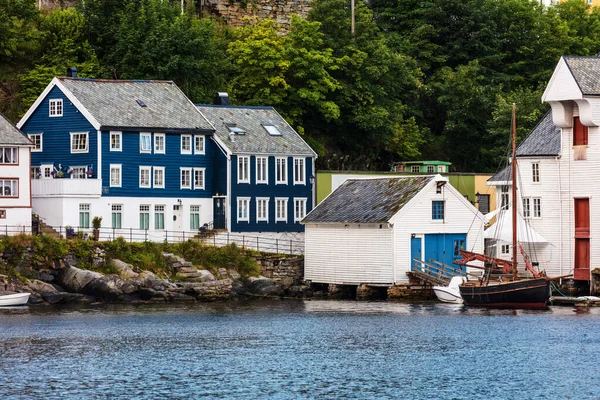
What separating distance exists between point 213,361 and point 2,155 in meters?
28.8

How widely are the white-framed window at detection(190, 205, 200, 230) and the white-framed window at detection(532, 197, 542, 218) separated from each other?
68.0 ft

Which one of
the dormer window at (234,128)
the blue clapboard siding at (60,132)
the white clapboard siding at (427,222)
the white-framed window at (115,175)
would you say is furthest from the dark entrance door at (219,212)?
the white clapboard siding at (427,222)

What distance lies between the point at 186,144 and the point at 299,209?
8.61 meters

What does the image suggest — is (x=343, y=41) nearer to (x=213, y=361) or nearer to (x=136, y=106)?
(x=136, y=106)

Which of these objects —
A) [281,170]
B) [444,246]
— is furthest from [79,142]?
[444,246]

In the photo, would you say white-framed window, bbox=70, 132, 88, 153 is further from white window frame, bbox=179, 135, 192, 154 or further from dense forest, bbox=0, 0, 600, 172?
dense forest, bbox=0, 0, 600, 172

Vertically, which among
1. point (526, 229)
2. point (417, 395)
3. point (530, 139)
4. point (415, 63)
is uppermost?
point (415, 63)

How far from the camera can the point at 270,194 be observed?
92.5 meters

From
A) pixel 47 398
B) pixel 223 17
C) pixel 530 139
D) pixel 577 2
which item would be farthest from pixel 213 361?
pixel 577 2

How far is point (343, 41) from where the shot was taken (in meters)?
105

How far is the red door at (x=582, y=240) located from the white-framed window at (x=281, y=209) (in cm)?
1968

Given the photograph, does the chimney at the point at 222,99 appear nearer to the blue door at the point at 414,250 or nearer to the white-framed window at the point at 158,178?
the white-framed window at the point at 158,178

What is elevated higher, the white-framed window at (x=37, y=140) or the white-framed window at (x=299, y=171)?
the white-framed window at (x=37, y=140)

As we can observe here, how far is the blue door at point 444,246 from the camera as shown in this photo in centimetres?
8238
